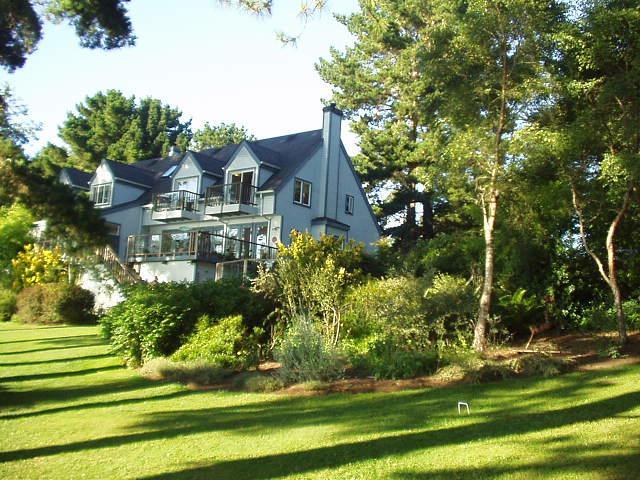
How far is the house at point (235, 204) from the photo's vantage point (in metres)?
31.7

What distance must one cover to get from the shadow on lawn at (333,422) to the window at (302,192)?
22.2 metres

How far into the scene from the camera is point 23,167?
11.9m

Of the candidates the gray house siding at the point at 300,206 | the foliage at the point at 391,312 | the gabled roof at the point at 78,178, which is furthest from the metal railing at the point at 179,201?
the foliage at the point at 391,312

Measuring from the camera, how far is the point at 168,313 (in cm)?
1631

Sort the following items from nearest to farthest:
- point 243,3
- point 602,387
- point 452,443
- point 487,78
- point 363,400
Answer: point 452,443 < point 243,3 < point 602,387 < point 363,400 < point 487,78

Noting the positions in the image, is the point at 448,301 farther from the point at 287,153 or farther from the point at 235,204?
the point at 287,153

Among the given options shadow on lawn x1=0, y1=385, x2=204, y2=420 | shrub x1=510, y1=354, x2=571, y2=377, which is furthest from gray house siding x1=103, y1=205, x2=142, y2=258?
shrub x1=510, y1=354, x2=571, y2=377

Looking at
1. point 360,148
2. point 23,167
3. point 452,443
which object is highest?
point 360,148

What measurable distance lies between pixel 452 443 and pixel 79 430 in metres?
6.22

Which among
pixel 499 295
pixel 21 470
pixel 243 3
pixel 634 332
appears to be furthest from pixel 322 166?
pixel 21 470

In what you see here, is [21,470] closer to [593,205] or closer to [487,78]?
[487,78]

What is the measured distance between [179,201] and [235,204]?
4641 millimetres

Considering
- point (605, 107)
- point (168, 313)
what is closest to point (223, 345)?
point (168, 313)

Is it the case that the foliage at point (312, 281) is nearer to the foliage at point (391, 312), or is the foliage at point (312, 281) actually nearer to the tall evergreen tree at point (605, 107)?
the foliage at point (391, 312)
